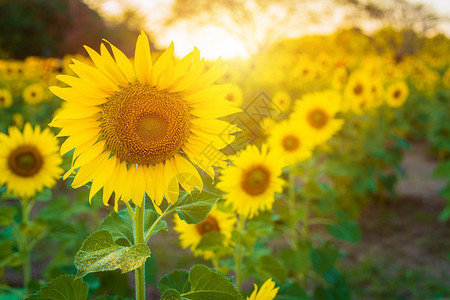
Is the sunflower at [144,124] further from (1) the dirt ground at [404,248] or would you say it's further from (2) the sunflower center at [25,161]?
(1) the dirt ground at [404,248]

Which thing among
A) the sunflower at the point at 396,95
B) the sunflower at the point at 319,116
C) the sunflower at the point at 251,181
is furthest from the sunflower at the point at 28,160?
the sunflower at the point at 396,95

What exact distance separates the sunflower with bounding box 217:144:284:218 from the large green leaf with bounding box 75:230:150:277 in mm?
721

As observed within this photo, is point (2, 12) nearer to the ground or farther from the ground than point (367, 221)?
farther from the ground

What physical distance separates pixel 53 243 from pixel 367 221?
3.42 m

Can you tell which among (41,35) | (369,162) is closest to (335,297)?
(369,162)

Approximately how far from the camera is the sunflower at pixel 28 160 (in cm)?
196

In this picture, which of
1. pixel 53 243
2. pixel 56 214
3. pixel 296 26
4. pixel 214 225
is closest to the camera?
pixel 214 225

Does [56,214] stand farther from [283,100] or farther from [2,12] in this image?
[2,12]

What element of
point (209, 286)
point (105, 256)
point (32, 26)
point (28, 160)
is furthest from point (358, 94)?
point (32, 26)

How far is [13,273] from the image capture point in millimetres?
3498

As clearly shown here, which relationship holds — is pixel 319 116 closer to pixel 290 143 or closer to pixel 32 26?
pixel 290 143

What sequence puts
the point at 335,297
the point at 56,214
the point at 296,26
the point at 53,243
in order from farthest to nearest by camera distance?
1. the point at 296,26
2. the point at 53,243
3. the point at 335,297
4. the point at 56,214

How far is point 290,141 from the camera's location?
2.49 meters

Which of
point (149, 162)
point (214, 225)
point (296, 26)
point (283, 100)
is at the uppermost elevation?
point (296, 26)
